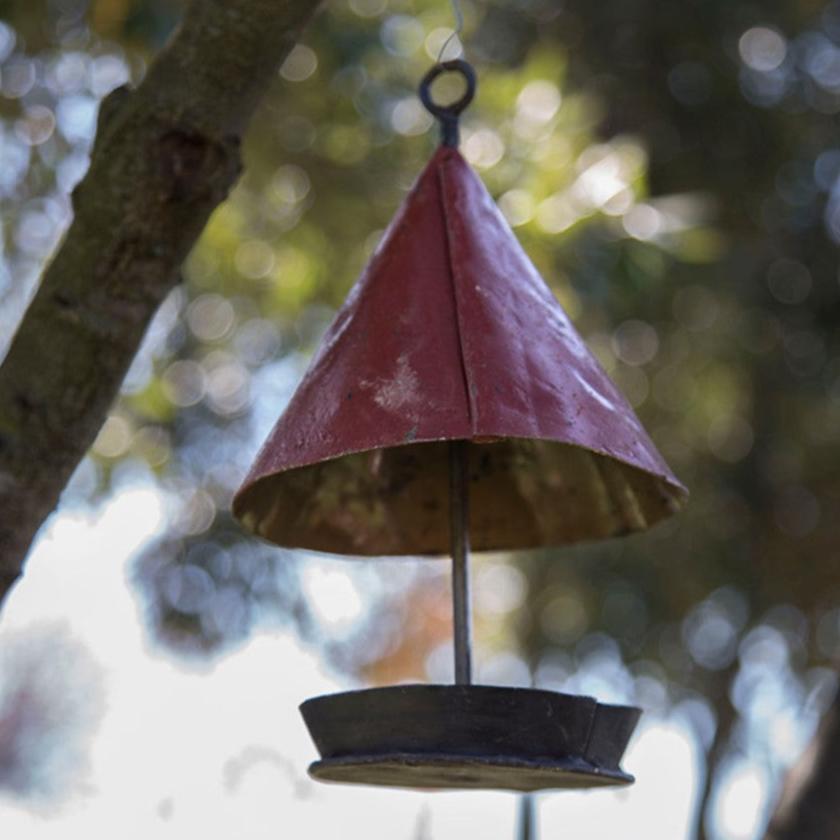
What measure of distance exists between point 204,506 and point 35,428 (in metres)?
3.44

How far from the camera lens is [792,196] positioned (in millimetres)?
6094

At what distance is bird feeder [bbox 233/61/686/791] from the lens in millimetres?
1527

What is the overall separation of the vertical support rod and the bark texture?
1.45 feet

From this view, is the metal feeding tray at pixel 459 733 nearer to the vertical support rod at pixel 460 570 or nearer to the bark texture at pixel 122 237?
the vertical support rod at pixel 460 570

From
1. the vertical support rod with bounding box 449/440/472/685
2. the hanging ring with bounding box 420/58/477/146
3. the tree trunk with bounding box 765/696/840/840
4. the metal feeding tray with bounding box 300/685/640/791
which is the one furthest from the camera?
the tree trunk with bounding box 765/696/840/840

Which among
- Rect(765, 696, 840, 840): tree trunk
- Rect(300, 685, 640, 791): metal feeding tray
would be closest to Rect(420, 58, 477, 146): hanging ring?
Rect(300, 685, 640, 791): metal feeding tray

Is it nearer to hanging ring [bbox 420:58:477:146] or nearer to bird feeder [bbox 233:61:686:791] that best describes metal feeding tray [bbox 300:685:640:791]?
bird feeder [bbox 233:61:686:791]

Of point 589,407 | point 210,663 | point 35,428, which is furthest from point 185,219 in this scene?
point 210,663

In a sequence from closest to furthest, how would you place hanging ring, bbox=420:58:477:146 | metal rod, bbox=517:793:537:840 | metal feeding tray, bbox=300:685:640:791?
metal feeding tray, bbox=300:685:640:791 → hanging ring, bbox=420:58:477:146 → metal rod, bbox=517:793:537:840

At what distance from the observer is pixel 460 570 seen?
177 cm

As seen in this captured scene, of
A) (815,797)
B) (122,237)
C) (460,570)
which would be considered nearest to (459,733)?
(460,570)

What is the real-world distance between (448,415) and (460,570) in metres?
0.31

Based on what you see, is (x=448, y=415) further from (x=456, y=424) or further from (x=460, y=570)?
(x=460, y=570)

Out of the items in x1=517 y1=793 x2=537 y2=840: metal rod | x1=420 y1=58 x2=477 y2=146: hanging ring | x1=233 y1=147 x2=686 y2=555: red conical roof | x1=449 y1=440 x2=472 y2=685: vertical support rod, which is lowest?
x1=517 y1=793 x2=537 y2=840: metal rod
